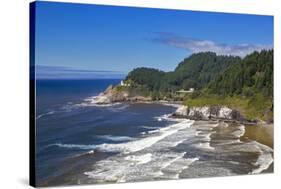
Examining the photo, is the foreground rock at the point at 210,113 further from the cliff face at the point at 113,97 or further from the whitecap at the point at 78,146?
the whitecap at the point at 78,146

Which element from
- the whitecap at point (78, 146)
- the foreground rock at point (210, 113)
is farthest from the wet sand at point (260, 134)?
the whitecap at point (78, 146)

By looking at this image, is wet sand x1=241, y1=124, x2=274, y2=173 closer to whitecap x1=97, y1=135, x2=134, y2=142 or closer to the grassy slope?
the grassy slope

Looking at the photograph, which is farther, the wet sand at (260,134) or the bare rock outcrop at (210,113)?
the wet sand at (260,134)

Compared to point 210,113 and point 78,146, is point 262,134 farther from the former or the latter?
point 78,146

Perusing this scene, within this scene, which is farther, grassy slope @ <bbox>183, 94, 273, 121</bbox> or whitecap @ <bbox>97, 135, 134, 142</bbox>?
grassy slope @ <bbox>183, 94, 273, 121</bbox>

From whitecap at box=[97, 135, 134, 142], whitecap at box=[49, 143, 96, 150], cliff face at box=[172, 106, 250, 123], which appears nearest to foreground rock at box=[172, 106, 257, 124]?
cliff face at box=[172, 106, 250, 123]

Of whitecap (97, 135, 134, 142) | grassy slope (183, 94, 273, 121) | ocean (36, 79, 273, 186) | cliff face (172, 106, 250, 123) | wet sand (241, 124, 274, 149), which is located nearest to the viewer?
ocean (36, 79, 273, 186)

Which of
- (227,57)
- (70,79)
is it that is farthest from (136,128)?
(227,57)
